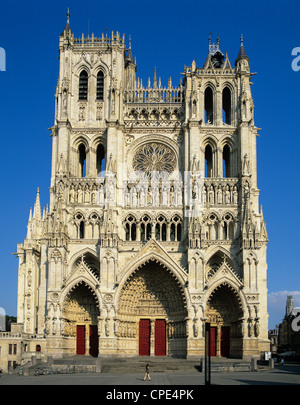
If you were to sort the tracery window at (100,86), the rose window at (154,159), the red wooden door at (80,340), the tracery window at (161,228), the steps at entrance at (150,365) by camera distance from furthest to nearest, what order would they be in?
the tracery window at (100,86), the rose window at (154,159), the tracery window at (161,228), the red wooden door at (80,340), the steps at entrance at (150,365)

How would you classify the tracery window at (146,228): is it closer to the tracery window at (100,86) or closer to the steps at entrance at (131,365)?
the steps at entrance at (131,365)

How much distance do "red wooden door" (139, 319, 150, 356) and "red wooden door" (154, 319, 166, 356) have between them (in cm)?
63

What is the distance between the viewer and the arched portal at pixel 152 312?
142ft

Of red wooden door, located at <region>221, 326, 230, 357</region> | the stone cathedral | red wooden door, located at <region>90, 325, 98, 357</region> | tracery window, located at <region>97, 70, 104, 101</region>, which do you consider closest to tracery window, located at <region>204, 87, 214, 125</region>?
the stone cathedral

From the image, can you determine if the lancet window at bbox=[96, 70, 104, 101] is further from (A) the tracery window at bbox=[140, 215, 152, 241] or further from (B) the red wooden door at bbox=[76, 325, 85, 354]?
(B) the red wooden door at bbox=[76, 325, 85, 354]

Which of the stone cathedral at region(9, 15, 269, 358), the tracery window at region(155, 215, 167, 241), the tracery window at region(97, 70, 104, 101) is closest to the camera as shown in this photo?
the stone cathedral at region(9, 15, 269, 358)

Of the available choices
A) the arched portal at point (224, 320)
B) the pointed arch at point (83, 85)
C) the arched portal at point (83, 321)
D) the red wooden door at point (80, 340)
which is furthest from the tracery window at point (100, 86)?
the red wooden door at point (80, 340)

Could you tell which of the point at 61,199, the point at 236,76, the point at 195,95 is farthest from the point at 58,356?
the point at 236,76

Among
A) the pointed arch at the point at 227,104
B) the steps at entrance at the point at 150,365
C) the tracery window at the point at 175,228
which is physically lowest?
the steps at entrance at the point at 150,365

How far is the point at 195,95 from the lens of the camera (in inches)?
1843

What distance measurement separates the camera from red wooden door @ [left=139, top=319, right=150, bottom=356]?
44406 millimetres

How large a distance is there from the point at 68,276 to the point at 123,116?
13.9 meters

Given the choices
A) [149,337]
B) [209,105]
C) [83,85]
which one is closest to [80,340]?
[149,337]

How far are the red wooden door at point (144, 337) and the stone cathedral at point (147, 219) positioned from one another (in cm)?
8
